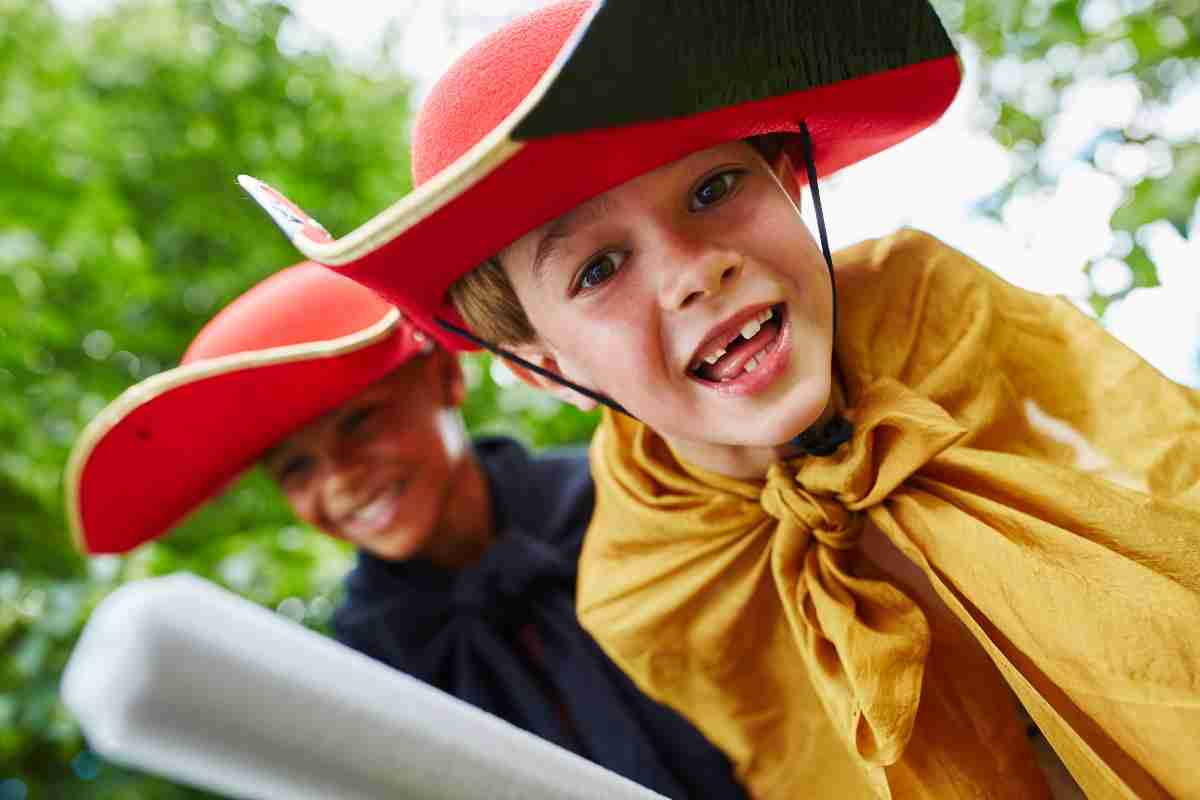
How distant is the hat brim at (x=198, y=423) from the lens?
1306 mm

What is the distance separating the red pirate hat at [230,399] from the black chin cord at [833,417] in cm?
28

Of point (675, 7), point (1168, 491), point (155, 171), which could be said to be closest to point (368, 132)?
point (155, 171)

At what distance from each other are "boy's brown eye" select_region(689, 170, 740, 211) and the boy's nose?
0.21ft

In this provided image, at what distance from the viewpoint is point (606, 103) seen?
644 mm

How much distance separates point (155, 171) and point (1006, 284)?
6.56 feet

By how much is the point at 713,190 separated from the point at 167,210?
186cm

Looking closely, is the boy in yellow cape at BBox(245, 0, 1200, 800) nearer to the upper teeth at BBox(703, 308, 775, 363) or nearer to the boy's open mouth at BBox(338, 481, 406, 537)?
the upper teeth at BBox(703, 308, 775, 363)

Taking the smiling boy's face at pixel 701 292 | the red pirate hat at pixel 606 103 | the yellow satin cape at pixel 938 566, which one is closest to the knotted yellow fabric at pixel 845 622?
the yellow satin cape at pixel 938 566

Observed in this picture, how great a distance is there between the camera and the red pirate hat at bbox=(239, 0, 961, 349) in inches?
25.4

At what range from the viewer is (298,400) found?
139cm

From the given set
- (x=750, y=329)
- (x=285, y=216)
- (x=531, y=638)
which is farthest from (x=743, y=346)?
(x=531, y=638)

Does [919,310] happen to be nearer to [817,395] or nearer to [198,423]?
[817,395]

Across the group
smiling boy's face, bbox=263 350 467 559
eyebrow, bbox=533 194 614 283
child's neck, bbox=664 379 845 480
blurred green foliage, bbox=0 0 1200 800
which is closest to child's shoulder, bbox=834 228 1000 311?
child's neck, bbox=664 379 845 480

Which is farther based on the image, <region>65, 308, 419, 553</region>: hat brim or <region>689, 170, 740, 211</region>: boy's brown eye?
<region>65, 308, 419, 553</region>: hat brim
